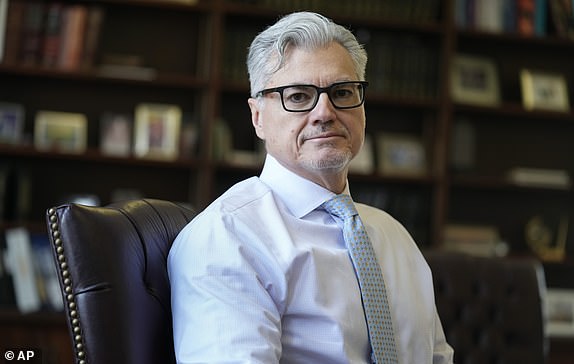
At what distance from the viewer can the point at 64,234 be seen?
5.35 ft

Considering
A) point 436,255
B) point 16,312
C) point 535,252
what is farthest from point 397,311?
point 535,252

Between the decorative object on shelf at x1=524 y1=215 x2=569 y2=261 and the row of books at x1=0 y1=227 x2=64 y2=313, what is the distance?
2.48 metres

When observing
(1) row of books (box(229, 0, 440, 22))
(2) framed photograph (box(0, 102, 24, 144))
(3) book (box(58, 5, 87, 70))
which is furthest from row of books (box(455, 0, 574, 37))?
(2) framed photograph (box(0, 102, 24, 144))

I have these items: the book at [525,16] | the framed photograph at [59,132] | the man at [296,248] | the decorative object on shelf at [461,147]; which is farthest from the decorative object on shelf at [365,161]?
the man at [296,248]

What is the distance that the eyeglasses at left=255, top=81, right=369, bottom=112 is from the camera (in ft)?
6.15

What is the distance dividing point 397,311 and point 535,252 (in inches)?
120

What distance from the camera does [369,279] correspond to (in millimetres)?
1835

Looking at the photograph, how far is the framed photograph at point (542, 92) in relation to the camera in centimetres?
470

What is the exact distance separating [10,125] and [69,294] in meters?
2.63

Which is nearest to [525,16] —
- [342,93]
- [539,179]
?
[539,179]

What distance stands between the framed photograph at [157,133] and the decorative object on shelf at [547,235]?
197cm

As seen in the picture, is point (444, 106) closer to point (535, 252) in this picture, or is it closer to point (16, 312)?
point (535, 252)

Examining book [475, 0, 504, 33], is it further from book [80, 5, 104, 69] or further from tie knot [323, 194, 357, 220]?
tie knot [323, 194, 357, 220]

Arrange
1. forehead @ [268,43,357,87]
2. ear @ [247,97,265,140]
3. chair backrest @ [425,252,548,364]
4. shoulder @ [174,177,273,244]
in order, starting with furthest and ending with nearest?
chair backrest @ [425,252,548,364] → ear @ [247,97,265,140] → forehead @ [268,43,357,87] → shoulder @ [174,177,273,244]
